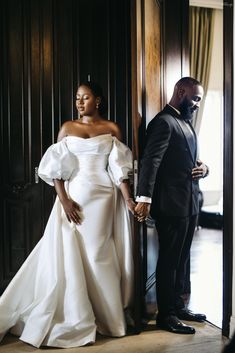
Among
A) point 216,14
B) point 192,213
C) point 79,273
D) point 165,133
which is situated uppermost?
point 216,14

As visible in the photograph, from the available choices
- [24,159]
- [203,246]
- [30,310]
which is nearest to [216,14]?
[203,246]

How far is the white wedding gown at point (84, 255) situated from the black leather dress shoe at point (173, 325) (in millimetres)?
255

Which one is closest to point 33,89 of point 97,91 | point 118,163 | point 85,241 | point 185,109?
point 97,91

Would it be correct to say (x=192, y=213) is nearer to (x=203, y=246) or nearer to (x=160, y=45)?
(x=160, y=45)

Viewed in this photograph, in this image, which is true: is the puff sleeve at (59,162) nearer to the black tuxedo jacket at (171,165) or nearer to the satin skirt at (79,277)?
the satin skirt at (79,277)

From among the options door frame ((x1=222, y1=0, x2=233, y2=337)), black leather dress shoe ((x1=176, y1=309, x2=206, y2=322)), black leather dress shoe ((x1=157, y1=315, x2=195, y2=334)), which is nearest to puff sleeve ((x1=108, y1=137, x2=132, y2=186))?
door frame ((x1=222, y1=0, x2=233, y2=337))

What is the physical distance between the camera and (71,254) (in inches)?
104

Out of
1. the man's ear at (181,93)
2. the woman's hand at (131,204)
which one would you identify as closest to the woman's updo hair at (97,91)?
the man's ear at (181,93)

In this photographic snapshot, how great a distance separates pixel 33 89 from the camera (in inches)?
133

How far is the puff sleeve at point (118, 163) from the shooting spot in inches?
107

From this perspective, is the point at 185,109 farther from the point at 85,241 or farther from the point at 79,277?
→ the point at 79,277

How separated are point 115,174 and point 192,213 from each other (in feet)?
1.81

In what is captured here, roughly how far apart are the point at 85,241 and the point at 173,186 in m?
0.63

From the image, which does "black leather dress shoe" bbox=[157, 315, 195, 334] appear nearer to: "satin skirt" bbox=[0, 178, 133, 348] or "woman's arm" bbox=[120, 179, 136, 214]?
"satin skirt" bbox=[0, 178, 133, 348]
